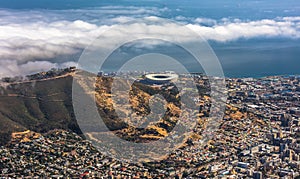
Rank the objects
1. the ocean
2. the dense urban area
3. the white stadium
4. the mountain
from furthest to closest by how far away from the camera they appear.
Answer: the ocean, the white stadium, the mountain, the dense urban area

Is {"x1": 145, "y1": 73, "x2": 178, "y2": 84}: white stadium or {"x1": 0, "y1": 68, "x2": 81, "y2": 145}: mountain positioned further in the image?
{"x1": 145, "y1": 73, "x2": 178, "y2": 84}: white stadium

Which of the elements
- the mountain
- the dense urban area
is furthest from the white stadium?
the dense urban area

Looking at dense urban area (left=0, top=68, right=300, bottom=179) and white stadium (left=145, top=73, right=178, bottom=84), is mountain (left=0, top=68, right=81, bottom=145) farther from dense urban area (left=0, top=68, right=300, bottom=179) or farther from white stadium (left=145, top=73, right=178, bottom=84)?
white stadium (left=145, top=73, right=178, bottom=84)

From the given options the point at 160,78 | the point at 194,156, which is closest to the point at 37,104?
the point at 194,156

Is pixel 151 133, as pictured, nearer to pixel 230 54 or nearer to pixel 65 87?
pixel 65 87

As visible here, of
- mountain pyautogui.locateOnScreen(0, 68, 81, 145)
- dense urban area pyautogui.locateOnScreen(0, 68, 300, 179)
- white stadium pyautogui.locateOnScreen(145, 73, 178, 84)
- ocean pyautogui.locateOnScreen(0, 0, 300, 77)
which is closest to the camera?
dense urban area pyautogui.locateOnScreen(0, 68, 300, 179)

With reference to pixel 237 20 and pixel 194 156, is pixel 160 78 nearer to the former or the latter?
pixel 194 156

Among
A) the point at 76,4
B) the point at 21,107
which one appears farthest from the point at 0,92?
the point at 76,4

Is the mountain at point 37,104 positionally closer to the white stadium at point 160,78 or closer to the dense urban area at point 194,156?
the dense urban area at point 194,156

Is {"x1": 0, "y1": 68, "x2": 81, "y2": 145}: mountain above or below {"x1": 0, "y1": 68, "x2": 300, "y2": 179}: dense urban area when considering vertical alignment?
above
